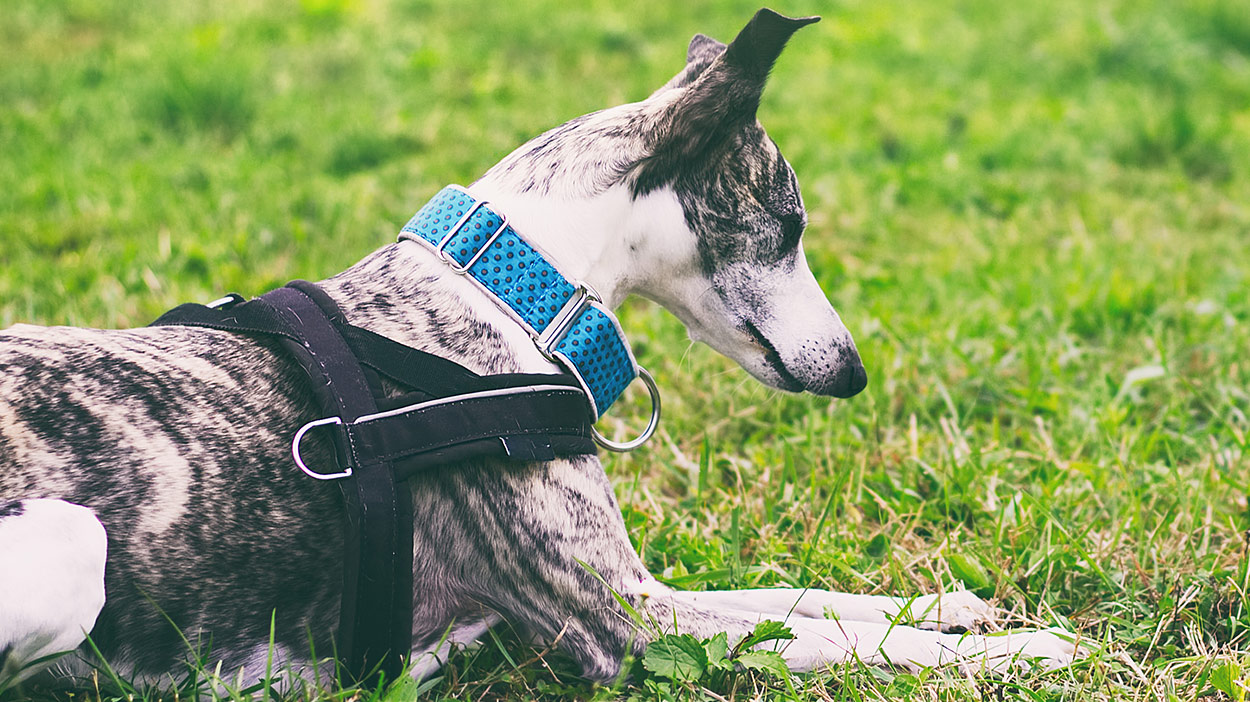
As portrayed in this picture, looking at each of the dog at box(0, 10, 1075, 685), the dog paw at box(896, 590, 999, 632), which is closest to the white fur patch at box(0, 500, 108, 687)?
the dog at box(0, 10, 1075, 685)

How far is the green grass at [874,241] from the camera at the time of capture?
A: 2.50 m

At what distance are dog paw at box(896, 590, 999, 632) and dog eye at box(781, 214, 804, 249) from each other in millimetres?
824

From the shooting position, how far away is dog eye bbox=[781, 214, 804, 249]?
234 centimetres

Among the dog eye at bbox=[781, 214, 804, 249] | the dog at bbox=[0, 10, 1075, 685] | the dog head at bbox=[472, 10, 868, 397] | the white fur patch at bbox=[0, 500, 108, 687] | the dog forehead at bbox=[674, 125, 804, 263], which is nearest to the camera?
the white fur patch at bbox=[0, 500, 108, 687]

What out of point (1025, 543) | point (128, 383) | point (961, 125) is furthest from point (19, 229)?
point (961, 125)

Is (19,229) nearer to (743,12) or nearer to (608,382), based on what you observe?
(608,382)

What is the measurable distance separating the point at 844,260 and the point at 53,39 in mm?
5225

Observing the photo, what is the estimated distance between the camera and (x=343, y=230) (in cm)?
448

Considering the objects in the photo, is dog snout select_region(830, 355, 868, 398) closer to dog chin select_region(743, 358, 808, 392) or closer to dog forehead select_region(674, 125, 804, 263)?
dog chin select_region(743, 358, 808, 392)

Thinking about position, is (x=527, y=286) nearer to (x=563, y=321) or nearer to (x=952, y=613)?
(x=563, y=321)

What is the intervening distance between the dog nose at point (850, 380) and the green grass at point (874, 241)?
283 millimetres

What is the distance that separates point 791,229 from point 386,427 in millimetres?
1017

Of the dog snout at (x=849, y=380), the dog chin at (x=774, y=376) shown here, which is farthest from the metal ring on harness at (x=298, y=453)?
the dog snout at (x=849, y=380)

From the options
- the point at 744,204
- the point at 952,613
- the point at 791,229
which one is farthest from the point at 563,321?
the point at 952,613
